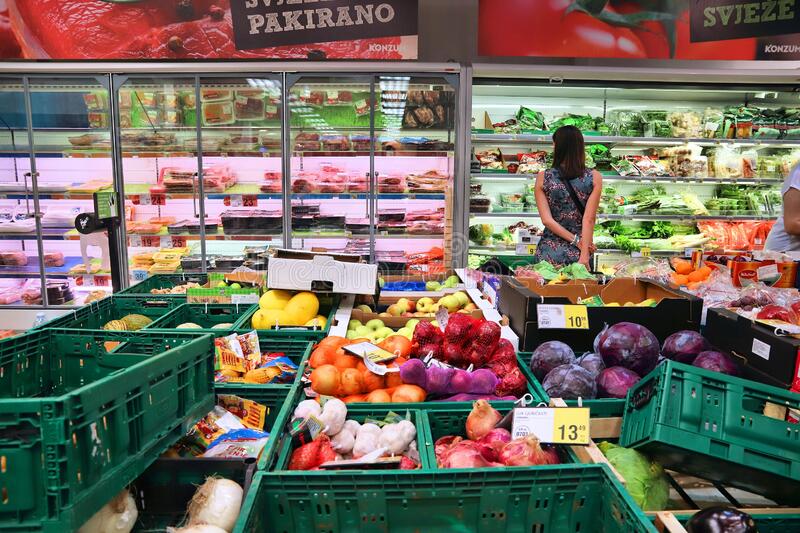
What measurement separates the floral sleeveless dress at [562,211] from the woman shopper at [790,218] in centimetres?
116

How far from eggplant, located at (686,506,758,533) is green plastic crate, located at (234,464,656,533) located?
0.65ft

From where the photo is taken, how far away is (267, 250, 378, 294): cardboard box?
271 cm

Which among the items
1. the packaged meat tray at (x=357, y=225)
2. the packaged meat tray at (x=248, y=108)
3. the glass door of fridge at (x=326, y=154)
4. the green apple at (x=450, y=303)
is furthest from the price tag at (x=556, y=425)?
the packaged meat tray at (x=248, y=108)

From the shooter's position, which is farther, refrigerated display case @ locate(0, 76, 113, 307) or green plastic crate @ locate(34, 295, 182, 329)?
refrigerated display case @ locate(0, 76, 113, 307)

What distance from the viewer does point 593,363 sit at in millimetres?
1927

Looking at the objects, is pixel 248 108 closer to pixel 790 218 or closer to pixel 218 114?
pixel 218 114

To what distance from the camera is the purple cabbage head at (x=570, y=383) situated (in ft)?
5.83

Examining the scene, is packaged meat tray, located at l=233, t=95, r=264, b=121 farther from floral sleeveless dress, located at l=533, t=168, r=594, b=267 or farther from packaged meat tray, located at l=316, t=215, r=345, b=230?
floral sleeveless dress, located at l=533, t=168, r=594, b=267

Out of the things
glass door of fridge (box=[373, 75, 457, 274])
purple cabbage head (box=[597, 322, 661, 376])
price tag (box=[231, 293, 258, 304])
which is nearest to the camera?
purple cabbage head (box=[597, 322, 661, 376])

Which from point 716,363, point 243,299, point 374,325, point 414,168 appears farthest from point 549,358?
point 414,168

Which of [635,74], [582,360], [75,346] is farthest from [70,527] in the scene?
[635,74]

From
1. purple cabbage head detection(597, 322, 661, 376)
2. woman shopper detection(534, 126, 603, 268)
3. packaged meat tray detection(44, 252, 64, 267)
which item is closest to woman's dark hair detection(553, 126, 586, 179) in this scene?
woman shopper detection(534, 126, 603, 268)

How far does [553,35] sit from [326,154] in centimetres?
225

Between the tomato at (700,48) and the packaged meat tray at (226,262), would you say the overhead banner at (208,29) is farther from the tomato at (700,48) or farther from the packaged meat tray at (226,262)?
the tomato at (700,48)
